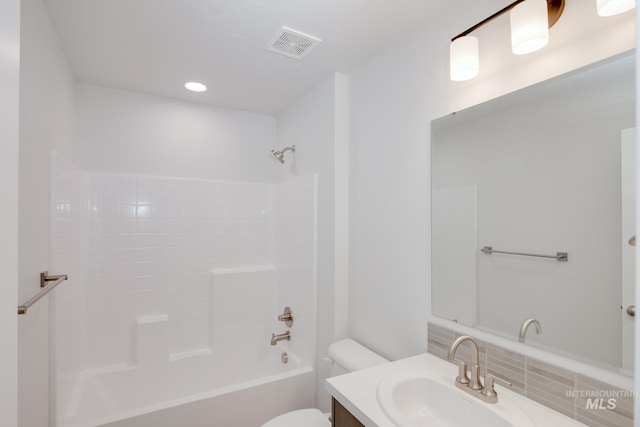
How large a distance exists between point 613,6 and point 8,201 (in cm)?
156

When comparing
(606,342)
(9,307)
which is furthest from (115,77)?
(606,342)

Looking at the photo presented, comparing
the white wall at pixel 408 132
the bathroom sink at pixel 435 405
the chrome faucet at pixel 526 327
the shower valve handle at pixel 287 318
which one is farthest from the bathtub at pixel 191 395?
the chrome faucet at pixel 526 327

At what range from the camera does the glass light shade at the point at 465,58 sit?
4.00ft

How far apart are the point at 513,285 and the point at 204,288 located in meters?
2.28

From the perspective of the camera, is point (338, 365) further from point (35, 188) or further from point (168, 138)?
point (168, 138)

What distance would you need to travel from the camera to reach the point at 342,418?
1.15m

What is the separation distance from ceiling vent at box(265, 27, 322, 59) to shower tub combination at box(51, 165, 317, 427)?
850mm

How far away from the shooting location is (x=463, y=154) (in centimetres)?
137

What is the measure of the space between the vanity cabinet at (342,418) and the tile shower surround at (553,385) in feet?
1.78

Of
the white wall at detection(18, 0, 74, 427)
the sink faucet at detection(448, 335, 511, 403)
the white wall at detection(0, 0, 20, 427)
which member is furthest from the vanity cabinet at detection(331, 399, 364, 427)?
the white wall at detection(18, 0, 74, 427)

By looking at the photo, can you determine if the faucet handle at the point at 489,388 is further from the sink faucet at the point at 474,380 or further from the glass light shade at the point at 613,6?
the glass light shade at the point at 613,6

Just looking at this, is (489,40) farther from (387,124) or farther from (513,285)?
(513,285)

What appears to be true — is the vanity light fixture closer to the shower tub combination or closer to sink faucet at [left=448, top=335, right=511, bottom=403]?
sink faucet at [left=448, top=335, right=511, bottom=403]

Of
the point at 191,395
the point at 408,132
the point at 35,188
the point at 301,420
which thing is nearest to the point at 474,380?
the point at 301,420
